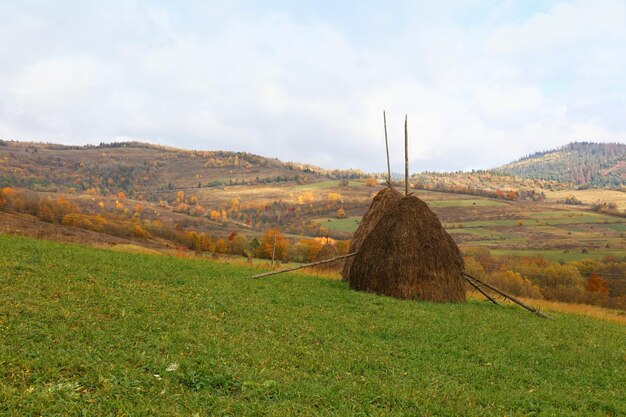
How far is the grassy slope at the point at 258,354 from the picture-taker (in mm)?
7523

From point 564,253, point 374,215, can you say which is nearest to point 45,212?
point 374,215

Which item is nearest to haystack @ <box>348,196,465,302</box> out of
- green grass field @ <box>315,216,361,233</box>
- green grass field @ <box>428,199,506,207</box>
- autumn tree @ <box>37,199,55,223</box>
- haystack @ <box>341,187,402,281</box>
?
haystack @ <box>341,187,402,281</box>

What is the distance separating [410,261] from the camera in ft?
69.4

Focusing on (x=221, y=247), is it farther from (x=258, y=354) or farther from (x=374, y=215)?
(x=258, y=354)

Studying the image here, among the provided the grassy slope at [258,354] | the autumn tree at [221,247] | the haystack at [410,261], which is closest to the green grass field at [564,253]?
the autumn tree at [221,247]

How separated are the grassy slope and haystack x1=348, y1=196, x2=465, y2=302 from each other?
9.28 feet

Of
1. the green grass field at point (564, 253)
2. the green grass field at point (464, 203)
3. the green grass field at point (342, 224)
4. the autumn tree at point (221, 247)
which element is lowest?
the green grass field at point (564, 253)

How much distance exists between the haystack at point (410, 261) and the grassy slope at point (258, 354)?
2.83 metres

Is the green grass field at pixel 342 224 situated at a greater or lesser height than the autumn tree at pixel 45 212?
lesser

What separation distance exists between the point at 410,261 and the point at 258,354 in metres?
12.5

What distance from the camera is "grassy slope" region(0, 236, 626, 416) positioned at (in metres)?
7.52

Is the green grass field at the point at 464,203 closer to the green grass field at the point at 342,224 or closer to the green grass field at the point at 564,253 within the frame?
the green grass field at the point at 342,224

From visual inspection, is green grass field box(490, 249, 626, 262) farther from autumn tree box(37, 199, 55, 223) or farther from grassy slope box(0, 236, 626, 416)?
grassy slope box(0, 236, 626, 416)

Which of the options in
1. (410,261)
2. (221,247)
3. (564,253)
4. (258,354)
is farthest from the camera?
(564,253)
